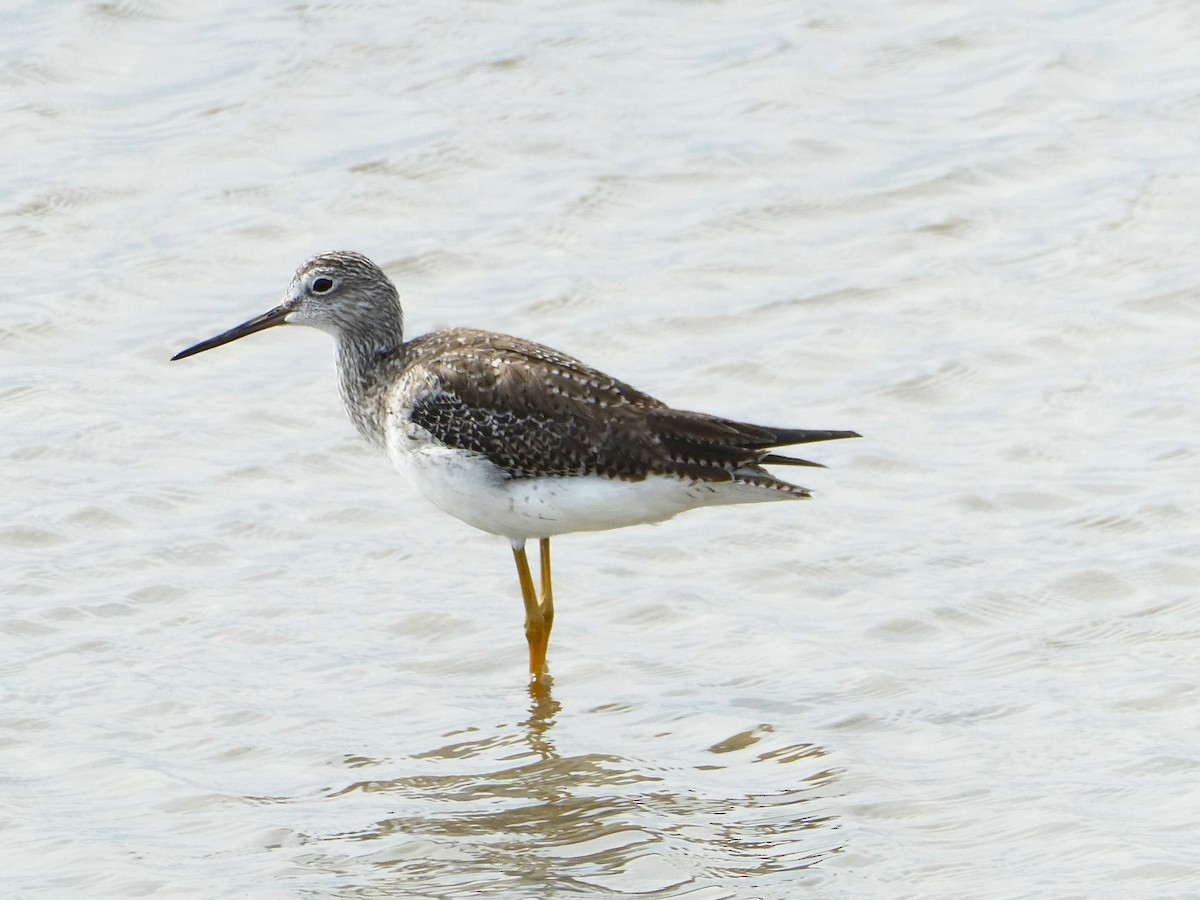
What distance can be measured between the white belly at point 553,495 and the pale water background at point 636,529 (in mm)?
762

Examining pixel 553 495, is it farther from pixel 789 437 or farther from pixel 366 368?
pixel 366 368

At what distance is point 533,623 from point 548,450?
2.99 ft

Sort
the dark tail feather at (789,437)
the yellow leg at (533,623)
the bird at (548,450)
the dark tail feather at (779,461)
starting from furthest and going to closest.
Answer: the yellow leg at (533,623) < the bird at (548,450) < the dark tail feather at (779,461) < the dark tail feather at (789,437)

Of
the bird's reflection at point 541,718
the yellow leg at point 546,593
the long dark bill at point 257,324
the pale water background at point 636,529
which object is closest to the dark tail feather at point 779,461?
the pale water background at point 636,529

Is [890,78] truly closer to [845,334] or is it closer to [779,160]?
[779,160]

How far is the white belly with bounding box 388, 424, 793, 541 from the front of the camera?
8484mm

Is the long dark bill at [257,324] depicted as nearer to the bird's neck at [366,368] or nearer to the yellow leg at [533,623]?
the bird's neck at [366,368]

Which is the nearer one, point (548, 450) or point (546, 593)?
point (548, 450)

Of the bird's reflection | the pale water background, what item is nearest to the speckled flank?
the bird's reflection

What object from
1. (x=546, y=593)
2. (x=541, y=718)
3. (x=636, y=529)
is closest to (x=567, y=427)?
(x=546, y=593)

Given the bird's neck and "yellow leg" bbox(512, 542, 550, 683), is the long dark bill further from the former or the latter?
"yellow leg" bbox(512, 542, 550, 683)

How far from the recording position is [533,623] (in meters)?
8.94

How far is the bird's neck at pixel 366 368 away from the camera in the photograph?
9273mm

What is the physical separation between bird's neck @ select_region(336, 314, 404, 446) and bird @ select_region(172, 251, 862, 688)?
10.1 inches
